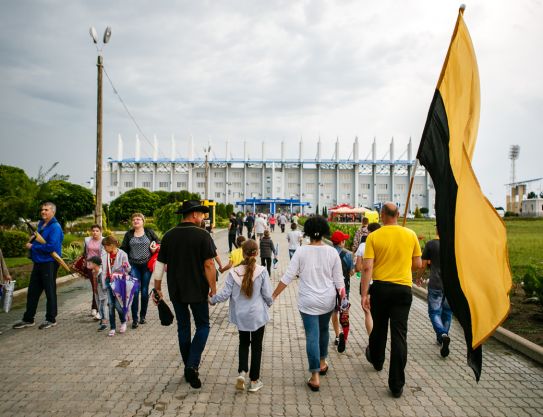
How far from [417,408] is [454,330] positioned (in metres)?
3.21

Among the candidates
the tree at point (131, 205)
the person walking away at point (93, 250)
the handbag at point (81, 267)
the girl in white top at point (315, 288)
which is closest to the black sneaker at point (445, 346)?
the girl in white top at point (315, 288)

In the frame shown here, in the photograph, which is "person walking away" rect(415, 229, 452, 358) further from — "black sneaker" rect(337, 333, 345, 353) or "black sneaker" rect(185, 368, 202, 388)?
"black sneaker" rect(185, 368, 202, 388)

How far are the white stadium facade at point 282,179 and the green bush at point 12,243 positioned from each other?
2540 inches

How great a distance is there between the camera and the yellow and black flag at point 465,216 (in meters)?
3.62

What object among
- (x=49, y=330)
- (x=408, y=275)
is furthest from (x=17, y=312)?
(x=408, y=275)

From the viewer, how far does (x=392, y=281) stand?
433cm

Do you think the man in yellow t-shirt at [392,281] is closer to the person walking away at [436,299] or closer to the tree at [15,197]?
the person walking away at [436,299]

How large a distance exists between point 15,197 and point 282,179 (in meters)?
67.7

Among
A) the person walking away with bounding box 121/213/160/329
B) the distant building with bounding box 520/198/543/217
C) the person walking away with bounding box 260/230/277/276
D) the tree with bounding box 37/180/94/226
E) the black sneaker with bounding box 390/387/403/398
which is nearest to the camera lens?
the black sneaker with bounding box 390/387/403/398

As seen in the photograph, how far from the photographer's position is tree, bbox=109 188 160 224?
141 ft

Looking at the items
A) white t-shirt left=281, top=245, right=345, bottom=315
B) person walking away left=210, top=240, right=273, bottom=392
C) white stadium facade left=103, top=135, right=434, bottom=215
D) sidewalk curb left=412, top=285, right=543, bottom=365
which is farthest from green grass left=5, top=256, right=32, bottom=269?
white stadium facade left=103, top=135, right=434, bottom=215

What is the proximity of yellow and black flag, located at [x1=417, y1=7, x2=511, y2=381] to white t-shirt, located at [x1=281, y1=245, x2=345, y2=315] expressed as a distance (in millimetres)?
1067

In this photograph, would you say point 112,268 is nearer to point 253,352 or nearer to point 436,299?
point 253,352

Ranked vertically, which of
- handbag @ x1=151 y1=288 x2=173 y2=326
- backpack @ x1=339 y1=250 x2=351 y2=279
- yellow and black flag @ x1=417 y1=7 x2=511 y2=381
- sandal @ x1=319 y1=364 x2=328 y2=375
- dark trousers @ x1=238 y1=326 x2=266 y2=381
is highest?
yellow and black flag @ x1=417 y1=7 x2=511 y2=381
